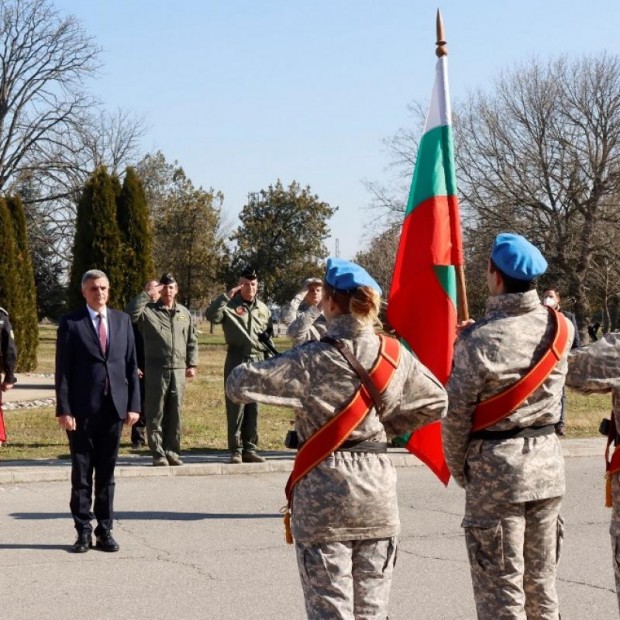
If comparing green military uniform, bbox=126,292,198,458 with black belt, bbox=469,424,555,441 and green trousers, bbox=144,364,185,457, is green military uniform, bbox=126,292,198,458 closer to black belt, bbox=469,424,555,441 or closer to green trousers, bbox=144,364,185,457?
green trousers, bbox=144,364,185,457

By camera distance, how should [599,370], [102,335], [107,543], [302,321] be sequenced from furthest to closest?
[302,321] < [102,335] < [107,543] < [599,370]

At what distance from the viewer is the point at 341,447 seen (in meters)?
4.31

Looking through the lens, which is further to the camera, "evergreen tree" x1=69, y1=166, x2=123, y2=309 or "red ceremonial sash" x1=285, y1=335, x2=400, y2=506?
"evergreen tree" x1=69, y1=166, x2=123, y2=309

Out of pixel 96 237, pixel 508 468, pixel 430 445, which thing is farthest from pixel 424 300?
pixel 96 237

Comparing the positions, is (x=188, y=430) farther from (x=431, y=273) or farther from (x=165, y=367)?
(x=431, y=273)

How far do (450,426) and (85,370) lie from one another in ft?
13.0

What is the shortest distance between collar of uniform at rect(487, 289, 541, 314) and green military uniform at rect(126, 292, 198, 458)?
288 inches

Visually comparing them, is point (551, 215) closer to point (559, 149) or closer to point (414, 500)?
point (559, 149)

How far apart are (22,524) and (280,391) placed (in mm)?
5345

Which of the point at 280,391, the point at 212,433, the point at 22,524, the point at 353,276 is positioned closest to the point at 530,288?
the point at 353,276

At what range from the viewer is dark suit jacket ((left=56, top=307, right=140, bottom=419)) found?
8023 millimetres

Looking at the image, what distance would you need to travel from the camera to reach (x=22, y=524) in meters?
8.93

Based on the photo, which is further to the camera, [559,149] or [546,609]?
[559,149]

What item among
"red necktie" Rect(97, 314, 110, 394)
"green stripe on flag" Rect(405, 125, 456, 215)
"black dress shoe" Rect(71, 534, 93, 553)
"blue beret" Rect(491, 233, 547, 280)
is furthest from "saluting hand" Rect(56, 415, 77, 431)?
"blue beret" Rect(491, 233, 547, 280)
